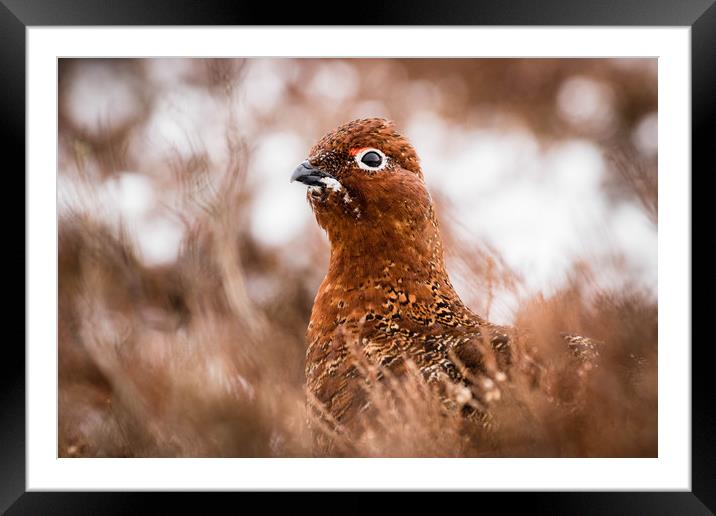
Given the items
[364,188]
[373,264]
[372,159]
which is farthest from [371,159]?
[373,264]

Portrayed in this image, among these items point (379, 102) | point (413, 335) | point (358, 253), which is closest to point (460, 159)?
point (379, 102)

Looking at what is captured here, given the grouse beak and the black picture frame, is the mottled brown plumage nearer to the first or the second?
the grouse beak

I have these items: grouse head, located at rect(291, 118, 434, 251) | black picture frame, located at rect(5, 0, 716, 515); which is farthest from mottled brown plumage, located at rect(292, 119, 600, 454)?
black picture frame, located at rect(5, 0, 716, 515)
